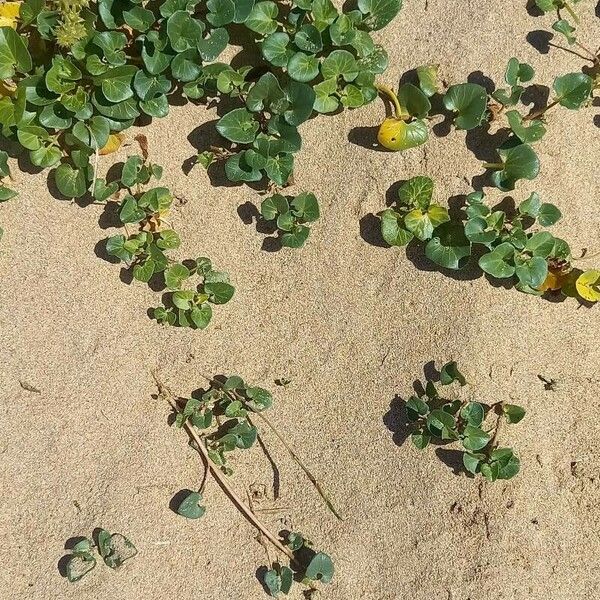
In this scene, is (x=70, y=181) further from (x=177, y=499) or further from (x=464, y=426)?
(x=464, y=426)

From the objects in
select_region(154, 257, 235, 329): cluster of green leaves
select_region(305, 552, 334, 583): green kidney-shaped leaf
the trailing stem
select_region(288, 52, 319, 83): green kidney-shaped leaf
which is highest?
select_region(288, 52, 319, 83): green kidney-shaped leaf

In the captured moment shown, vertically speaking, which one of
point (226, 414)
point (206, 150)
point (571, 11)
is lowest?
point (226, 414)

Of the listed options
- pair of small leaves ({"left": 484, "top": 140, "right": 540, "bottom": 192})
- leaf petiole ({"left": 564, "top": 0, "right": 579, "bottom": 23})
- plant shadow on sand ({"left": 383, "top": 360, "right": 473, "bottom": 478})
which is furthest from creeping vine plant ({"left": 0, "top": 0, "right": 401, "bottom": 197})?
plant shadow on sand ({"left": 383, "top": 360, "right": 473, "bottom": 478})

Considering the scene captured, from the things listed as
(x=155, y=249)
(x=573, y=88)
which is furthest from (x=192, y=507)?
(x=573, y=88)

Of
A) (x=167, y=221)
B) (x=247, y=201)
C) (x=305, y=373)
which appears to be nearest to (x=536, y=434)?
(x=305, y=373)

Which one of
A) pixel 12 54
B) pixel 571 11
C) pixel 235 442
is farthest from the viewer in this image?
pixel 571 11

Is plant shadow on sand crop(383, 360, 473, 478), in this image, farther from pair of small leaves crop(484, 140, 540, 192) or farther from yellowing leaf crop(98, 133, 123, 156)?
yellowing leaf crop(98, 133, 123, 156)

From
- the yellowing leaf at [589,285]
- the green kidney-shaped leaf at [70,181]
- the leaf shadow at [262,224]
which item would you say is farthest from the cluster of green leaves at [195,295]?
the yellowing leaf at [589,285]

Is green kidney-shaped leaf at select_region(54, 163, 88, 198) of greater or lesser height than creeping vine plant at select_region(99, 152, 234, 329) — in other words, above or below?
above

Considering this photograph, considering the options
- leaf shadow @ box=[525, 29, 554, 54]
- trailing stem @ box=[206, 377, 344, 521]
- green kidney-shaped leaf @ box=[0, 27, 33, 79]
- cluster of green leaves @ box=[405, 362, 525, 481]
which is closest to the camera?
green kidney-shaped leaf @ box=[0, 27, 33, 79]
